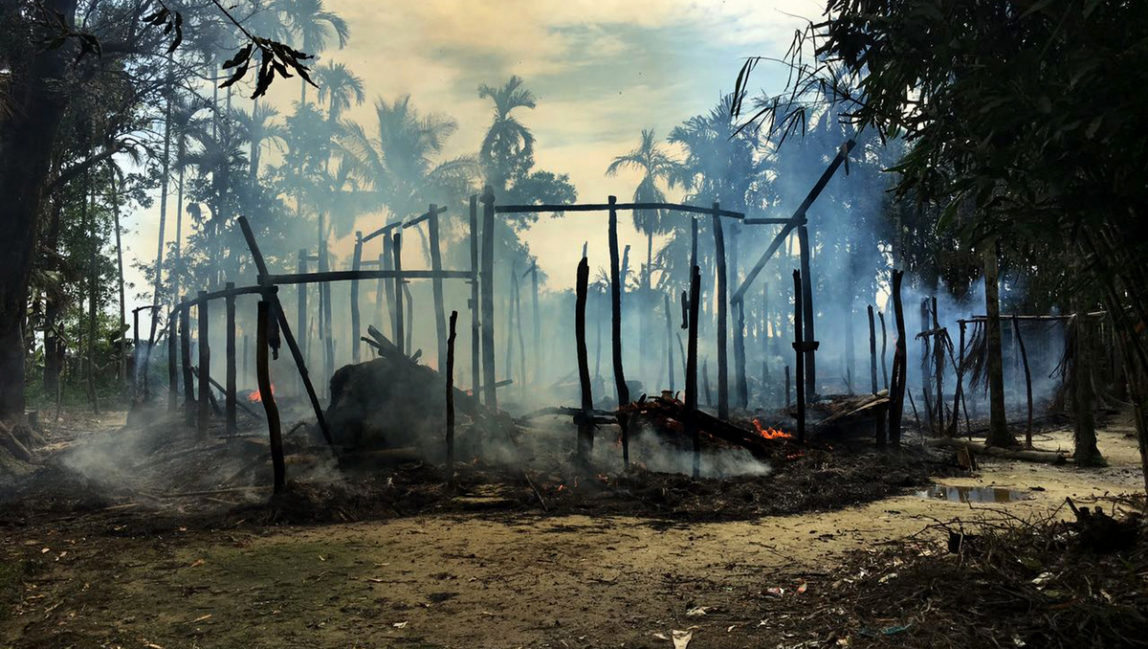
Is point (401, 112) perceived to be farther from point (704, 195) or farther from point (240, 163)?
point (704, 195)

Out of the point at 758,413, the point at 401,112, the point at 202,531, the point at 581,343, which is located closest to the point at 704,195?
the point at 401,112

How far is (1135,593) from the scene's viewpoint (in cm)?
446

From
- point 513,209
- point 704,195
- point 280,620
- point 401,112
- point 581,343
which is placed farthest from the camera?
point 704,195

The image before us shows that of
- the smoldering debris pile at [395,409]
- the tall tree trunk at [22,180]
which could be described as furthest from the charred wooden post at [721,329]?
the tall tree trunk at [22,180]

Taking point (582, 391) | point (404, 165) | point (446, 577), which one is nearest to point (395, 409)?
point (582, 391)

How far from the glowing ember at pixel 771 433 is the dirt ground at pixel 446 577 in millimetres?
2954

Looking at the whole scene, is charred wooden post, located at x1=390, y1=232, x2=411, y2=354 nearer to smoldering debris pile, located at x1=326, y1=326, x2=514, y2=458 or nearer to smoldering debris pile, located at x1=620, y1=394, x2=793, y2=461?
smoldering debris pile, located at x1=326, y1=326, x2=514, y2=458

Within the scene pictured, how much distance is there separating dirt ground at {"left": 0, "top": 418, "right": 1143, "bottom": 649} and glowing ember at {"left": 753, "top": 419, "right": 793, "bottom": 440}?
2.95 metres

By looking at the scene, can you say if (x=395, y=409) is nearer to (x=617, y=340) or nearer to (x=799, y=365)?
(x=617, y=340)

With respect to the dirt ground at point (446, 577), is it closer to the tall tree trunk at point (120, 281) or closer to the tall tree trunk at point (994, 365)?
the tall tree trunk at point (994, 365)

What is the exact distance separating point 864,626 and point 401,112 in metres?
41.3

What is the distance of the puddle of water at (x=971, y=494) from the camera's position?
9.77 meters

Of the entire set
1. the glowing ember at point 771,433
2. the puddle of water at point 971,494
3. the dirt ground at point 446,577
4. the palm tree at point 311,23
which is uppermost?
the palm tree at point 311,23

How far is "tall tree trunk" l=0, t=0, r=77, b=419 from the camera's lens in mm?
14992
